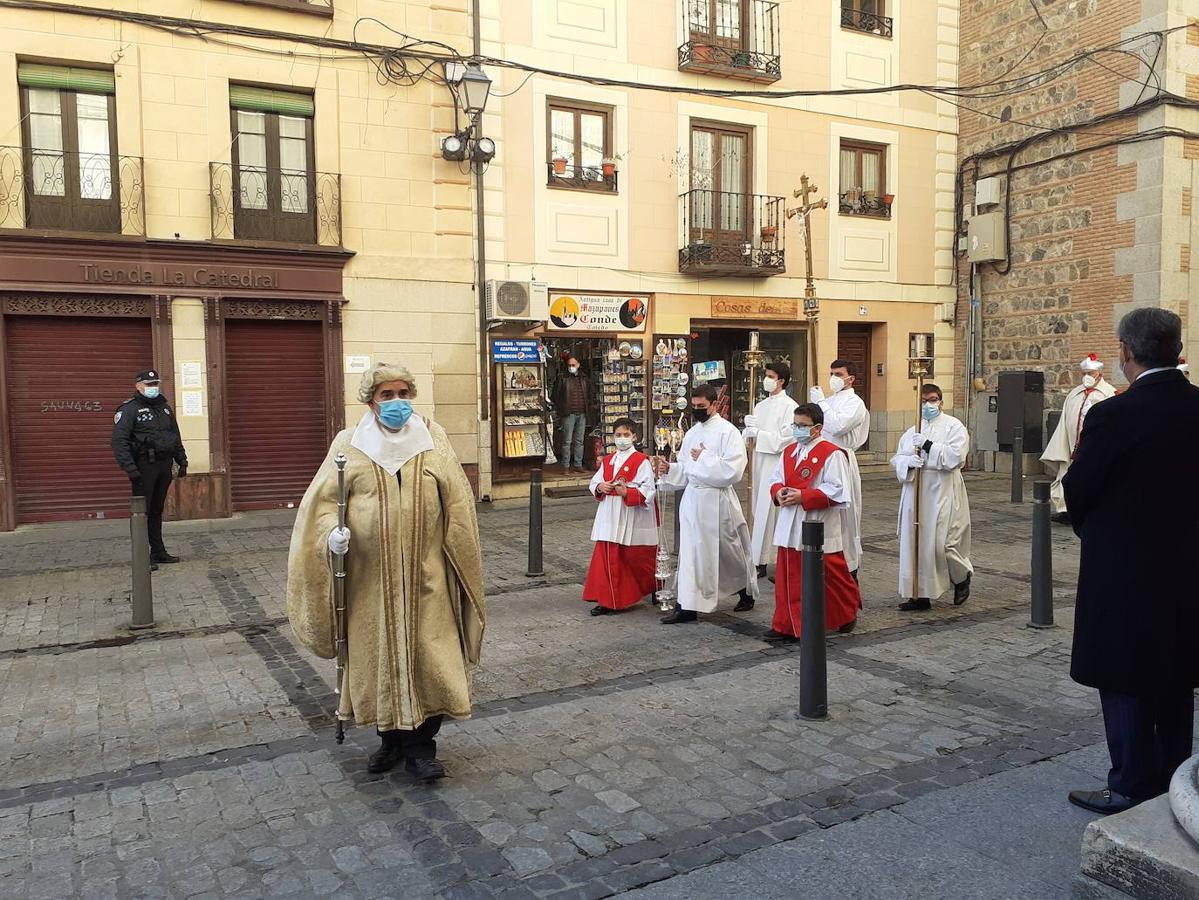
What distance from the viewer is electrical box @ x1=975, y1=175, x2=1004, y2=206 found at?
17.8 metres

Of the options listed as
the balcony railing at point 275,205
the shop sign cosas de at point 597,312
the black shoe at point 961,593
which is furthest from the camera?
the shop sign cosas de at point 597,312

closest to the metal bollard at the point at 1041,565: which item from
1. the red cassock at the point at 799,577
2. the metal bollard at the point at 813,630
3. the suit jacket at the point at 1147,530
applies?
the red cassock at the point at 799,577

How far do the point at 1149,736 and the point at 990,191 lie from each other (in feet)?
53.2

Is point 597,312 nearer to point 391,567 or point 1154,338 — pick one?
point 391,567

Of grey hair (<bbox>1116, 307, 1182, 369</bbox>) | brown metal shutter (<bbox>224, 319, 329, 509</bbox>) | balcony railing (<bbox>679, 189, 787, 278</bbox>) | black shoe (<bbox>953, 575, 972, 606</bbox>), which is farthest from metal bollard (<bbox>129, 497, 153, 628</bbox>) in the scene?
balcony railing (<bbox>679, 189, 787, 278</bbox>)

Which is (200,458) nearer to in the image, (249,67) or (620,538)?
(249,67)

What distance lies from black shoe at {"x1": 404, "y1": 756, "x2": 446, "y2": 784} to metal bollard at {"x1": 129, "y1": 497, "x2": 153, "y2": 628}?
387cm

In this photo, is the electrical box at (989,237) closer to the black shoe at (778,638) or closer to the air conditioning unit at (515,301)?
the air conditioning unit at (515,301)

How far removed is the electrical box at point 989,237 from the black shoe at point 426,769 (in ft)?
54.4

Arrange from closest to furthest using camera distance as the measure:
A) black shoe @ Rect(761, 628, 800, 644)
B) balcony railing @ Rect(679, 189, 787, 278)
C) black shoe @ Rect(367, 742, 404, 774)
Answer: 1. black shoe @ Rect(367, 742, 404, 774)
2. black shoe @ Rect(761, 628, 800, 644)
3. balcony railing @ Rect(679, 189, 787, 278)

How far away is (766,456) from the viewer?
9.52 meters

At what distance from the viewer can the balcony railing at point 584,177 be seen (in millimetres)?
14891

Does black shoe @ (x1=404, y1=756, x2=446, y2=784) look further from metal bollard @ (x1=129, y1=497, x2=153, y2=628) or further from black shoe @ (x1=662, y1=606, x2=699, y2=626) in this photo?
metal bollard @ (x1=129, y1=497, x2=153, y2=628)

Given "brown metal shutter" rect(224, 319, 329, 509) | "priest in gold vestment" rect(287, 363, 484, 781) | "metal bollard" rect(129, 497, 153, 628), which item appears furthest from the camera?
"brown metal shutter" rect(224, 319, 329, 509)
